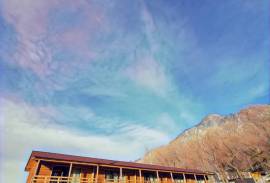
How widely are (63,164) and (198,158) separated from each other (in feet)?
146

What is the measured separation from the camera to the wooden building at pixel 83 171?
15720 millimetres

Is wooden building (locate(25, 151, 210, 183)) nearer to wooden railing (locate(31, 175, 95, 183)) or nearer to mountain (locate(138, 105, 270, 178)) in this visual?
wooden railing (locate(31, 175, 95, 183))

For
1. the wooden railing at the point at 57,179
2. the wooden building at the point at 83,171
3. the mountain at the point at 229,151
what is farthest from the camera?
the mountain at the point at 229,151

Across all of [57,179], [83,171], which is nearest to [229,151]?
[83,171]

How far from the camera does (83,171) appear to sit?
18.3m

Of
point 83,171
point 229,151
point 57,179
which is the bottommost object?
point 57,179

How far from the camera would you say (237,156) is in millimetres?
42844

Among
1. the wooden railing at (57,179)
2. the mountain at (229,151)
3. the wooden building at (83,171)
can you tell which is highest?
the mountain at (229,151)

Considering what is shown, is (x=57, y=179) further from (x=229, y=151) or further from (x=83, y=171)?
(x=229, y=151)

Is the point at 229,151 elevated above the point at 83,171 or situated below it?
above

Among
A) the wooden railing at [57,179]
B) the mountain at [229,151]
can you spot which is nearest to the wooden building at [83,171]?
the wooden railing at [57,179]

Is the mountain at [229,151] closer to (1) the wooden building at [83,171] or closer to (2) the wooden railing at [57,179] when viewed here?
(1) the wooden building at [83,171]

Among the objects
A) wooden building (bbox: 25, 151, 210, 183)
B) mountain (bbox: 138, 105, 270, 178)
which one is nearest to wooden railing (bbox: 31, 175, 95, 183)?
wooden building (bbox: 25, 151, 210, 183)

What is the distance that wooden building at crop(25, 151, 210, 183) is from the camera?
51.6ft
